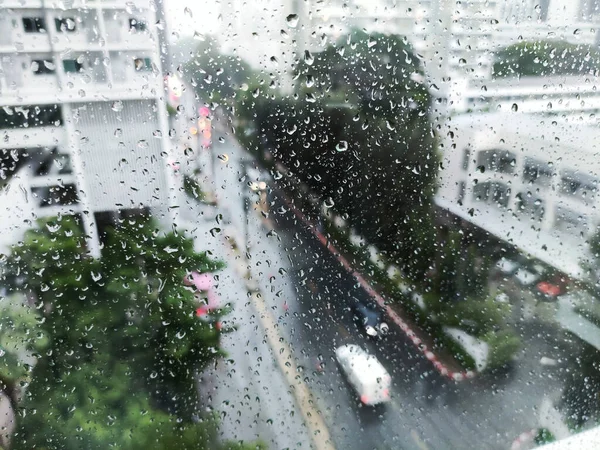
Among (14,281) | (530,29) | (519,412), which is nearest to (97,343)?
(14,281)

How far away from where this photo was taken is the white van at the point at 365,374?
3.33 ft

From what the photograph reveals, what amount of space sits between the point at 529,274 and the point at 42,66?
126 centimetres

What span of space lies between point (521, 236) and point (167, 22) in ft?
3.32

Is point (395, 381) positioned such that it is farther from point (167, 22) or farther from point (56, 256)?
point (167, 22)

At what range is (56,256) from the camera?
85cm

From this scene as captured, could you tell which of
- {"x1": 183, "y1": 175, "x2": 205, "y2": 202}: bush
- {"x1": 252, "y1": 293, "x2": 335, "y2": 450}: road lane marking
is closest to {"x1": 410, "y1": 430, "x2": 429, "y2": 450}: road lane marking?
{"x1": 252, "y1": 293, "x2": 335, "y2": 450}: road lane marking

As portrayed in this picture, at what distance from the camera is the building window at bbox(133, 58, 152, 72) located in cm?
75

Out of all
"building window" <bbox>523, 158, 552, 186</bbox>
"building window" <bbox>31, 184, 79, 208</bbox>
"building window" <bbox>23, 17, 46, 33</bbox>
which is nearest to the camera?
"building window" <bbox>23, 17, 46, 33</bbox>

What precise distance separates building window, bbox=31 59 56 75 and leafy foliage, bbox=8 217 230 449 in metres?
0.30

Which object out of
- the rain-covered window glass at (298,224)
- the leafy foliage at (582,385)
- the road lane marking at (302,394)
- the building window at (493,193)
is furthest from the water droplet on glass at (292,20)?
the leafy foliage at (582,385)

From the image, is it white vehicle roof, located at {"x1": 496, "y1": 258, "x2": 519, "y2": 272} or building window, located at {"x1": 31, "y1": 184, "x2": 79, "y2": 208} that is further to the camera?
white vehicle roof, located at {"x1": 496, "y1": 258, "x2": 519, "y2": 272}

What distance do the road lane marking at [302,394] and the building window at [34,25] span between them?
784mm

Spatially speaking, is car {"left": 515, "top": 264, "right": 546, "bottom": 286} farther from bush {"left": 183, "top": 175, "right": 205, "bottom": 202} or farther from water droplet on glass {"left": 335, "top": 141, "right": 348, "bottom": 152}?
bush {"left": 183, "top": 175, "right": 205, "bottom": 202}

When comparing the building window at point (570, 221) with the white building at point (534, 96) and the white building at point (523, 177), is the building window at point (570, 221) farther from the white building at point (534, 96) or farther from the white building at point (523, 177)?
the white building at point (534, 96)
